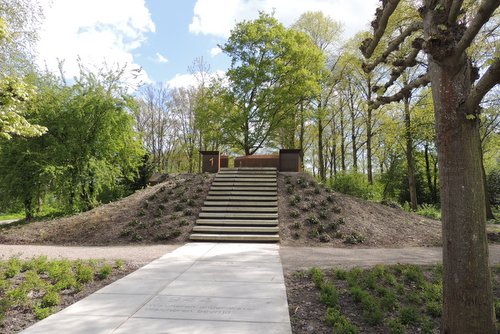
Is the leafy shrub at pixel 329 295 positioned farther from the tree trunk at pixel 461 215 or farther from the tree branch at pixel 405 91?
the tree branch at pixel 405 91

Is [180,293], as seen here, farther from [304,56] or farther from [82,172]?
[304,56]

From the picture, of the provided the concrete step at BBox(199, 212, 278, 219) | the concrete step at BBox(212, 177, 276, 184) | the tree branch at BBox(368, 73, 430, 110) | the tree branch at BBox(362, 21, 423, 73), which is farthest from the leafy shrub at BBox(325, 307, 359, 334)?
the concrete step at BBox(212, 177, 276, 184)

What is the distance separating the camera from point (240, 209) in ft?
41.0

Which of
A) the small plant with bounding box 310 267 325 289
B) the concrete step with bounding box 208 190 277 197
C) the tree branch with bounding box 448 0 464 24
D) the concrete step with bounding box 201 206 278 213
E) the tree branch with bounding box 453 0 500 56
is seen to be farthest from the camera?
the concrete step with bounding box 208 190 277 197

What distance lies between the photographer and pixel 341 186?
19578 mm

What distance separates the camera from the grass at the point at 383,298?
414 centimetres

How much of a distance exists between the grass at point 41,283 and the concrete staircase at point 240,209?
4.24 metres

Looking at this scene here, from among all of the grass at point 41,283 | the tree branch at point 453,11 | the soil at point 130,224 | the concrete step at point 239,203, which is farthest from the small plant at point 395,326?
the concrete step at point 239,203

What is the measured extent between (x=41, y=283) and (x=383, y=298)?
16.4 ft

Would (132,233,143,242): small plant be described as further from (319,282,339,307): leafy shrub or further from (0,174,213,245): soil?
(319,282,339,307): leafy shrub

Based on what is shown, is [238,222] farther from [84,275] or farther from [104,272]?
[84,275]

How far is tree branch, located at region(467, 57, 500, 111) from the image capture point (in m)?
3.16

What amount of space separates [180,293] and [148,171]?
17.6 metres

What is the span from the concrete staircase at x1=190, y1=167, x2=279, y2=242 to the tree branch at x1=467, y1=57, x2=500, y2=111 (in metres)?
7.60
